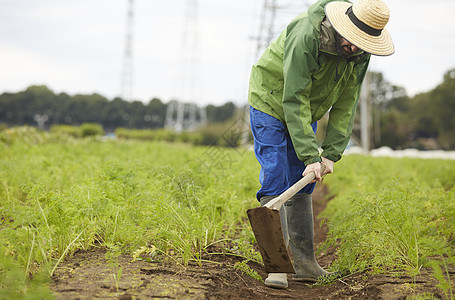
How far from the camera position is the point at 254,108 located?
11.3 feet

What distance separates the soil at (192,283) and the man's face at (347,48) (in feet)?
5.15

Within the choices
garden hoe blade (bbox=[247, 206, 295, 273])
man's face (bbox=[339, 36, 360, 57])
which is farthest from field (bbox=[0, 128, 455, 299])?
man's face (bbox=[339, 36, 360, 57])

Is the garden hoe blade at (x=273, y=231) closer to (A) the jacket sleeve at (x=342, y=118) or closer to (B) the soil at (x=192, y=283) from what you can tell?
(B) the soil at (x=192, y=283)

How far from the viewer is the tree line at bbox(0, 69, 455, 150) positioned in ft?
153

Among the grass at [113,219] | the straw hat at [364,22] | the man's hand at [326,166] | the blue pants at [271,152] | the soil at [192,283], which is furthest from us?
the man's hand at [326,166]

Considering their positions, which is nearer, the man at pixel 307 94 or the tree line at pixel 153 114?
the man at pixel 307 94

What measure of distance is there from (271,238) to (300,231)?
722 millimetres

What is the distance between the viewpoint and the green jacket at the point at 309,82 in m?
3.01

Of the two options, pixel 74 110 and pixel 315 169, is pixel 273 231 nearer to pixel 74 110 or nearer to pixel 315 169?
pixel 315 169

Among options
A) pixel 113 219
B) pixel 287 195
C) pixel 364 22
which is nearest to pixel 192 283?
pixel 287 195

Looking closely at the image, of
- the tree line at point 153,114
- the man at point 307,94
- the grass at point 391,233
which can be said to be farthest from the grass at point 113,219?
the tree line at point 153,114

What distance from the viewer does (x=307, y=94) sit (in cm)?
314

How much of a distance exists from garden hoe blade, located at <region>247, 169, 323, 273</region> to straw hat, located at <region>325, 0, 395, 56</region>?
3.21ft

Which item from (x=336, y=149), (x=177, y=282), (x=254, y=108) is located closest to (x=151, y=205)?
(x=177, y=282)
